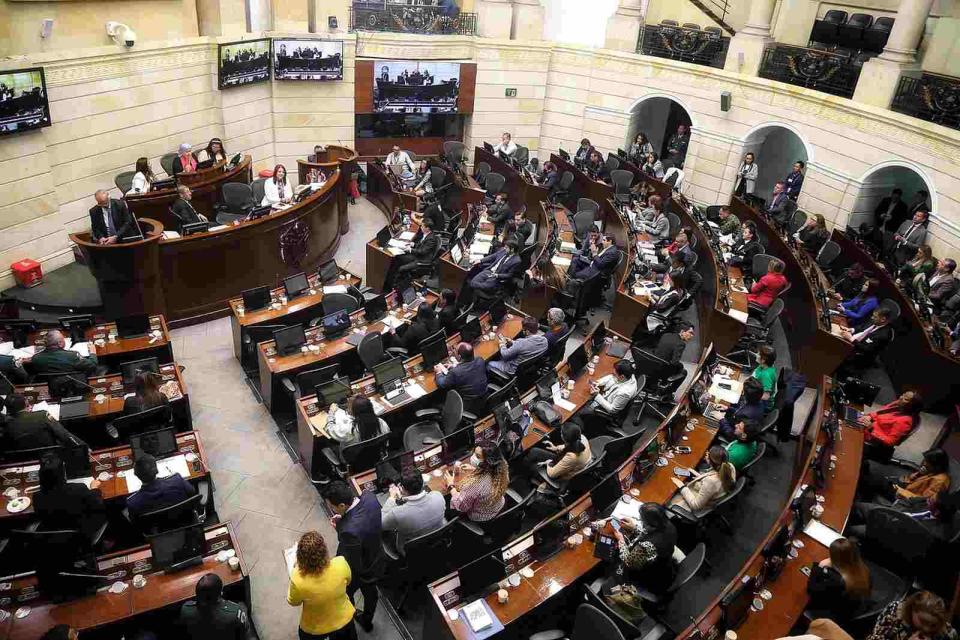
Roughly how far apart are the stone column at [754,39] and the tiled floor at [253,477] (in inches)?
479

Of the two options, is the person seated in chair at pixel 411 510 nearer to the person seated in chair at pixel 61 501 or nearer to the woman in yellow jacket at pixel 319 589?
the woman in yellow jacket at pixel 319 589

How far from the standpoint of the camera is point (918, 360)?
9.20 metres

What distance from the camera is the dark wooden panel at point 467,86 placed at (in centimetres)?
1711

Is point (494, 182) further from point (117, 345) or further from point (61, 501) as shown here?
point (61, 501)

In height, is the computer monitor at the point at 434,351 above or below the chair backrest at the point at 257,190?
below

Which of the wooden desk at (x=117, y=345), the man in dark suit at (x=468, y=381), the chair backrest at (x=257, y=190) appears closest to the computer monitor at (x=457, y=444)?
the man in dark suit at (x=468, y=381)

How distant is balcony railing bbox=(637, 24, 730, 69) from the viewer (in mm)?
15688

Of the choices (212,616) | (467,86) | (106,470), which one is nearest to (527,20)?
(467,86)

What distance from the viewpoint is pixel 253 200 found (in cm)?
1275

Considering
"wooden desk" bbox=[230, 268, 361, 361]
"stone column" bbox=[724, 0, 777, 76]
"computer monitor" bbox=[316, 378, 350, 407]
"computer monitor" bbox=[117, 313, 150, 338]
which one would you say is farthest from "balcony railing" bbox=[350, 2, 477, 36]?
"computer monitor" bbox=[316, 378, 350, 407]

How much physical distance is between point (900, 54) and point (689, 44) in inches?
197

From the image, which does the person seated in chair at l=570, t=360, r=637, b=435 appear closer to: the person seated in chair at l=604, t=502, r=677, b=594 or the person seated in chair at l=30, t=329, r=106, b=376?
the person seated in chair at l=604, t=502, r=677, b=594

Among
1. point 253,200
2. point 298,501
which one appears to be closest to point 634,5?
point 253,200

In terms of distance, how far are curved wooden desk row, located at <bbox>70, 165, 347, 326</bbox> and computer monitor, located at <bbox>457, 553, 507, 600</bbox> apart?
21.3 ft
